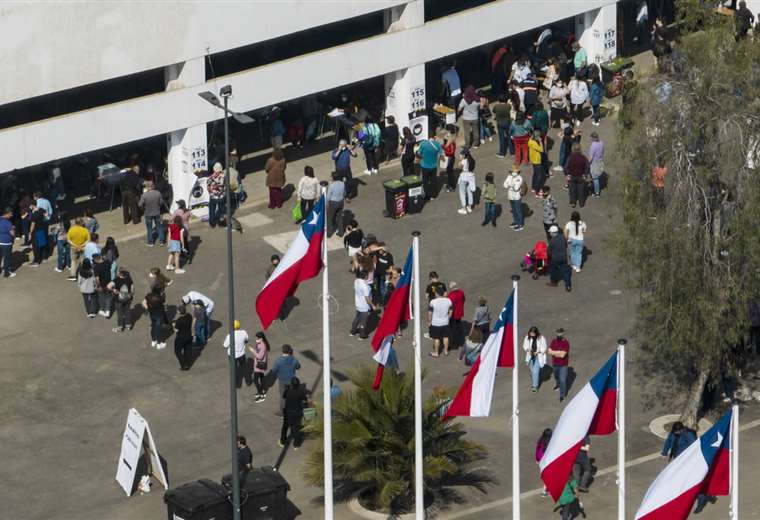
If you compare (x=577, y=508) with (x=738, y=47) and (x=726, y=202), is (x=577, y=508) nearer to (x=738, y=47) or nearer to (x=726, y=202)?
(x=726, y=202)

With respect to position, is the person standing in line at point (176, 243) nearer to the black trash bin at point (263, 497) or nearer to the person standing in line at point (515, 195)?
the person standing in line at point (515, 195)

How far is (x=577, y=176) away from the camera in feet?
140

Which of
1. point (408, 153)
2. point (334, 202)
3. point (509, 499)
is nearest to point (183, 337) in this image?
point (334, 202)

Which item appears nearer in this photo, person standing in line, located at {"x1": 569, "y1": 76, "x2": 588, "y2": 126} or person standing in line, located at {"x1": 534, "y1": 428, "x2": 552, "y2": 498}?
person standing in line, located at {"x1": 534, "y1": 428, "x2": 552, "y2": 498}

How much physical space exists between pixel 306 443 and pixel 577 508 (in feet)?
17.4

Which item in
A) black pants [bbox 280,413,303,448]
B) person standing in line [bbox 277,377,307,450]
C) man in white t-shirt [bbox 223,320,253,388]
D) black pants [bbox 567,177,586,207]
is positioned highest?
black pants [bbox 567,177,586,207]

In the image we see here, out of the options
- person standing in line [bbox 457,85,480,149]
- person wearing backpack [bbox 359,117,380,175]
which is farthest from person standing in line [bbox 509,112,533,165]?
person wearing backpack [bbox 359,117,380,175]

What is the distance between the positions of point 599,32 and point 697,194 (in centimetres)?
1854

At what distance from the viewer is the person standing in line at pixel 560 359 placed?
35188mm

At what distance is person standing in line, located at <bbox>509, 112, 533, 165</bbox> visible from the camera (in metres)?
44.7

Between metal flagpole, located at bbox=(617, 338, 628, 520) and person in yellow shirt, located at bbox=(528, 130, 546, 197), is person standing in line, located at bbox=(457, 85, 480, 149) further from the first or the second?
metal flagpole, located at bbox=(617, 338, 628, 520)

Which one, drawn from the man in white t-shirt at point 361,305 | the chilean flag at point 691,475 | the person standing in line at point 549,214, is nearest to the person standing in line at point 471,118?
the person standing in line at point 549,214

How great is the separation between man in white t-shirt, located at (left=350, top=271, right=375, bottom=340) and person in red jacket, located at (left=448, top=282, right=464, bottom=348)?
1.58m

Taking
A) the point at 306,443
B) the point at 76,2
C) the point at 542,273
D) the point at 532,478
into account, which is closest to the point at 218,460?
the point at 306,443
